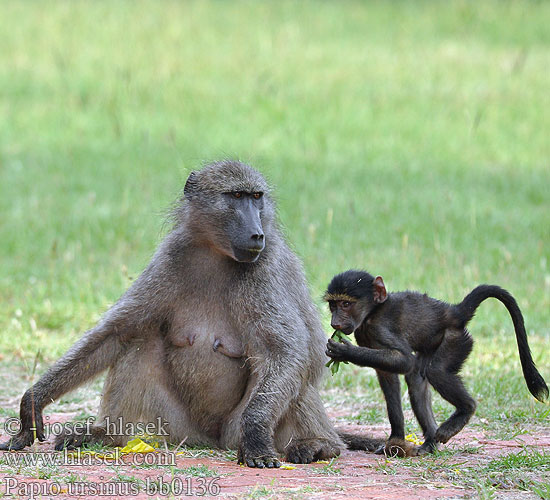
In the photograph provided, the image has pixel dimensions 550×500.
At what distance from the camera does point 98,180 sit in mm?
11883

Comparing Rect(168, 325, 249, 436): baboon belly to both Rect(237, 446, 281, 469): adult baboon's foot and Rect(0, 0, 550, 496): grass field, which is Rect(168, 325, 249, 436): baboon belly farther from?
Rect(0, 0, 550, 496): grass field

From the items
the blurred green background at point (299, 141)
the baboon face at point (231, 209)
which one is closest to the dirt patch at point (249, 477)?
the baboon face at point (231, 209)

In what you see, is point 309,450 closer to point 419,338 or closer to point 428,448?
point 428,448

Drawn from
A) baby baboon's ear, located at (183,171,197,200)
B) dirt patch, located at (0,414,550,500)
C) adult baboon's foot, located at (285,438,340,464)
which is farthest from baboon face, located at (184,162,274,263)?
dirt patch, located at (0,414,550,500)

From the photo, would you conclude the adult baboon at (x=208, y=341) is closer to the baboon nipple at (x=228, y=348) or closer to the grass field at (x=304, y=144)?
the baboon nipple at (x=228, y=348)

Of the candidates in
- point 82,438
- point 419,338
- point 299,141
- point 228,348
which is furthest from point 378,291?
point 299,141

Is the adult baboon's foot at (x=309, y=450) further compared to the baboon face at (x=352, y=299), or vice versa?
the baboon face at (x=352, y=299)

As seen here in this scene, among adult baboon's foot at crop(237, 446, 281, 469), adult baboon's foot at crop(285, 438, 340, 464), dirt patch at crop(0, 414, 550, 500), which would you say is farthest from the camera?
adult baboon's foot at crop(285, 438, 340, 464)

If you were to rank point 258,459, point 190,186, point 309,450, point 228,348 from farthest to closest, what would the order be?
point 190,186 → point 228,348 → point 309,450 → point 258,459

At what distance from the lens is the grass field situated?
27.6 ft

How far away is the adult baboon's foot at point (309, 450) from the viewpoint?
472cm

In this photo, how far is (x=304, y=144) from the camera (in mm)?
13312

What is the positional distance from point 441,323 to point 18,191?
7.52 metres

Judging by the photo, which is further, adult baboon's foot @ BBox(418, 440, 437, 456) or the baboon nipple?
the baboon nipple
